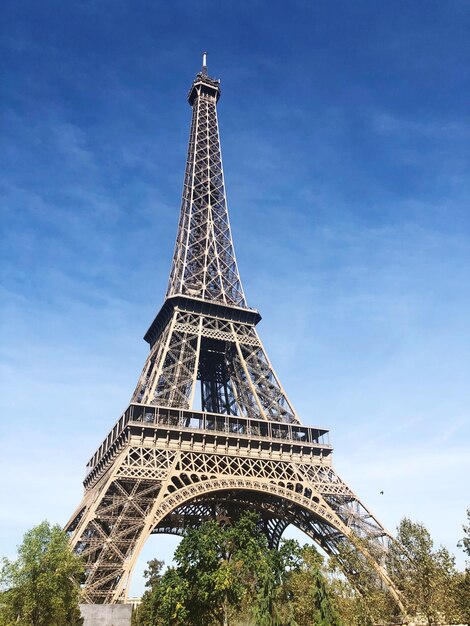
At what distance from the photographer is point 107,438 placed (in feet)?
144

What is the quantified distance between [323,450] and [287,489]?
6.44 m

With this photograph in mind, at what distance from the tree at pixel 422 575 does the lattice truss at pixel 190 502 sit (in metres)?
5.78

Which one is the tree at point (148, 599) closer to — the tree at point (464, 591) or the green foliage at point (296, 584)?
the green foliage at point (296, 584)

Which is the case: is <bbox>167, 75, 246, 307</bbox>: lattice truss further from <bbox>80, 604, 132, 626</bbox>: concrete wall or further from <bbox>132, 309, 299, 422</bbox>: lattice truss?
<bbox>80, 604, 132, 626</bbox>: concrete wall

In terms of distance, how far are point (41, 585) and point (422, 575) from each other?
19.6 m

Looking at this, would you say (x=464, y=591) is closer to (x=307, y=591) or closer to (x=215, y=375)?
(x=307, y=591)

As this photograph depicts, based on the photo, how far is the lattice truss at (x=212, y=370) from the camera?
4391 cm

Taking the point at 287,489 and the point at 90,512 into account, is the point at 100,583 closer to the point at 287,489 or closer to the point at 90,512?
the point at 90,512

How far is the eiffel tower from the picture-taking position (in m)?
33.3

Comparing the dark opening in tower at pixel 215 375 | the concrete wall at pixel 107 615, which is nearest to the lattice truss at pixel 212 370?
the dark opening in tower at pixel 215 375

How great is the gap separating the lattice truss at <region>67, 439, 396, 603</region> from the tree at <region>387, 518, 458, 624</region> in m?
5.78

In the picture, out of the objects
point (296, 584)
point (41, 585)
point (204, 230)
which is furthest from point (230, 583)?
point (204, 230)

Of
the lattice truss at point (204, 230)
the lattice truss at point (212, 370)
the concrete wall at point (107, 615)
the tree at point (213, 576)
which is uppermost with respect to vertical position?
the lattice truss at point (204, 230)

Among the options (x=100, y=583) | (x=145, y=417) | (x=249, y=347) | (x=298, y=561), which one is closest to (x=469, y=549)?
(x=298, y=561)
